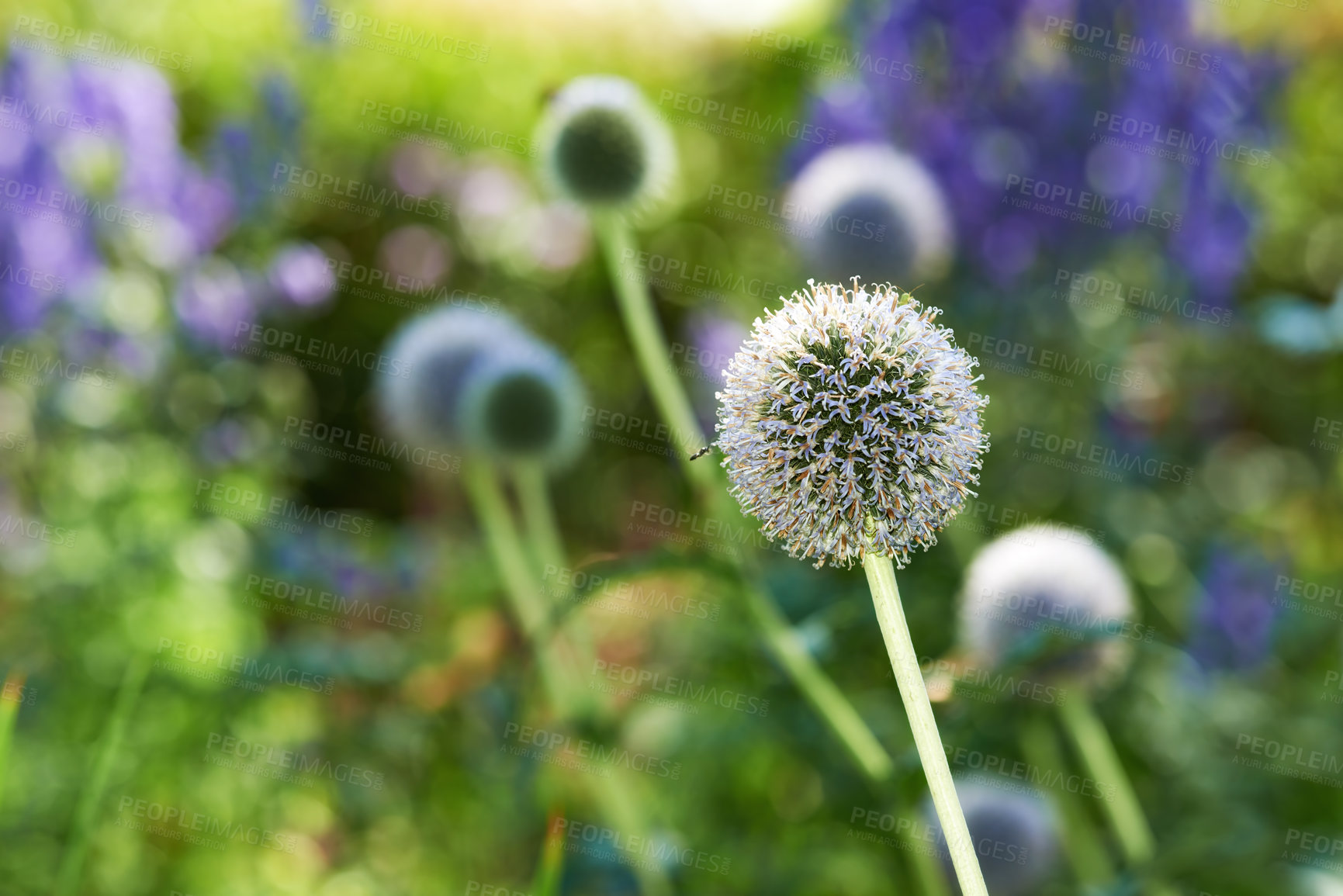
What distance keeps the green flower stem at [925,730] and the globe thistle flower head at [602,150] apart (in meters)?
1.58

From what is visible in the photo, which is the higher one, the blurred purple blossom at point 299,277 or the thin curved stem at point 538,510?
the blurred purple blossom at point 299,277

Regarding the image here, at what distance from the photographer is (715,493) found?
211cm

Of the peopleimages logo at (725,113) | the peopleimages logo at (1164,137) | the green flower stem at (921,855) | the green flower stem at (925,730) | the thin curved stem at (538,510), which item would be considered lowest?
the green flower stem at (925,730)

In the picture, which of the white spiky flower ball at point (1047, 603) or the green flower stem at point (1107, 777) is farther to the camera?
the white spiky flower ball at point (1047, 603)

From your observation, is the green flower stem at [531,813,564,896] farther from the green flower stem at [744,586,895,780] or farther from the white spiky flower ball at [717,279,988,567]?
the white spiky flower ball at [717,279,988,567]

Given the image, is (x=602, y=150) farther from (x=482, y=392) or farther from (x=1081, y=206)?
(x=1081, y=206)

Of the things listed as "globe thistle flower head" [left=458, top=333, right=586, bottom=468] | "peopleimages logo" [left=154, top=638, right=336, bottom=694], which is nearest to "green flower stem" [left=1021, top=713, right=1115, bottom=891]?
"globe thistle flower head" [left=458, top=333, right=586, bottom=468]

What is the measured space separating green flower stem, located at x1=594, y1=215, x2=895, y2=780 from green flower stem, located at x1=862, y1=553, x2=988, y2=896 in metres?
0.66

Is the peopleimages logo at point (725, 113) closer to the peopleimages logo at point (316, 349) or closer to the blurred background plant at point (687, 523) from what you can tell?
the blurred background plant at point (687, 523)

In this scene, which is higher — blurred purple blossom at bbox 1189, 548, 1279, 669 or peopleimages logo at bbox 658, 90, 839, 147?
peopleimages logo at bbox 658, 90, 839, 147

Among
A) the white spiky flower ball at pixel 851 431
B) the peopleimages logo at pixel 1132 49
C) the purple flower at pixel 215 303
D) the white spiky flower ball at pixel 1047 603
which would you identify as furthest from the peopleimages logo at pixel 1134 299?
the purple flower at pixel 215 303

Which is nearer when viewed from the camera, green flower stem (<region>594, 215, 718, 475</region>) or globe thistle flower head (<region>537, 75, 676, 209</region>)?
green flower stem (<region>594, 215, 718, 475</region>)

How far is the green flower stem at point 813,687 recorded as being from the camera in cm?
182

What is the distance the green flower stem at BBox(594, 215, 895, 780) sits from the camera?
1.86 metres
